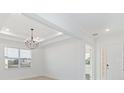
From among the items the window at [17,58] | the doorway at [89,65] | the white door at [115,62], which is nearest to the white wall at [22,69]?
the window at [17,58]

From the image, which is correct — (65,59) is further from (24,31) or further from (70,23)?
(70,23)

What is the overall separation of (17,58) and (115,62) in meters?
4.04

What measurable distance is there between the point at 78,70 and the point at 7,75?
9.52 feet

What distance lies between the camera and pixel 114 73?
437 centimetres

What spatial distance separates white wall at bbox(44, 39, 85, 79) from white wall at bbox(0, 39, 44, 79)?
372 millimetres

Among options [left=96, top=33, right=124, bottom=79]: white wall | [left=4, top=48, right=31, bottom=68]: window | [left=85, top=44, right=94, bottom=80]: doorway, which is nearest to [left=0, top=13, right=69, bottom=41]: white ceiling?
[left=4, top=48, right=31, bottom=68]: window

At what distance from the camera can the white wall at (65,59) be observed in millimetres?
5094

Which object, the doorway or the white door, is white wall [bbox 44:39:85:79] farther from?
the white door

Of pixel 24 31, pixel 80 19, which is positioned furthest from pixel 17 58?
pixel 80 19

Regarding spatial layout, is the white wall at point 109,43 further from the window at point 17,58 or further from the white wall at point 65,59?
the window at point 17,58

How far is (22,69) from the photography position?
226 inches

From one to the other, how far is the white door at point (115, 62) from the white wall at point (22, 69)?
355cm
